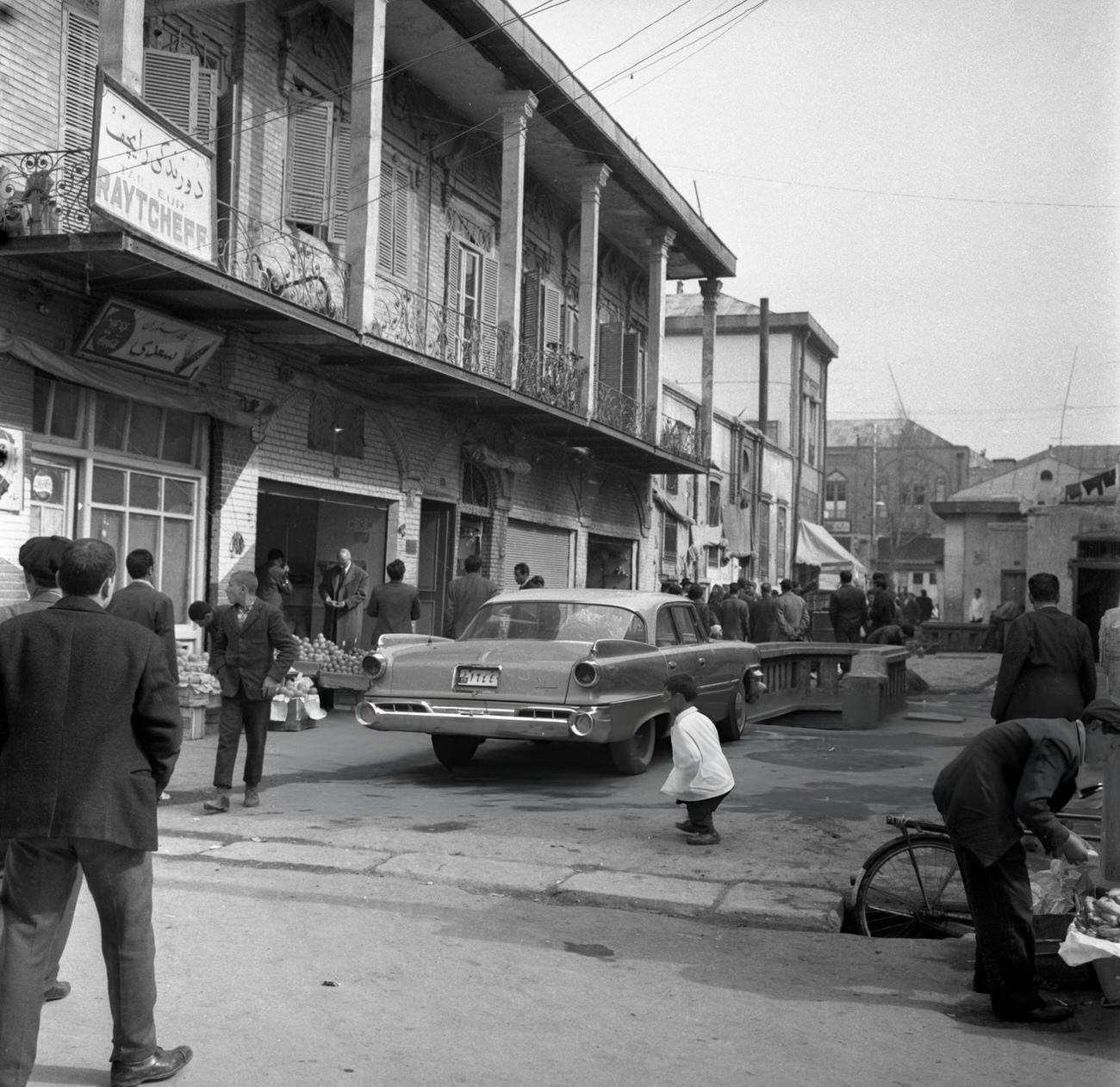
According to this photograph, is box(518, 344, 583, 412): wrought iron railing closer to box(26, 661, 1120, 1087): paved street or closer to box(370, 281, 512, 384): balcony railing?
box(370, 281, 512, 384): balcony railing

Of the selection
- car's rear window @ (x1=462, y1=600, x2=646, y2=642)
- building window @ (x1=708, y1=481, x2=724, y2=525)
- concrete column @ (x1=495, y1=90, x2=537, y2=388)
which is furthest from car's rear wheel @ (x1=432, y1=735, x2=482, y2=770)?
building window @ (x1=708, y1=481, x2=724, y2=525)

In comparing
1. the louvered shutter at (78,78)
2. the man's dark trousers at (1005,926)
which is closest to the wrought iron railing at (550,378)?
the louvered shutter at (78,78)

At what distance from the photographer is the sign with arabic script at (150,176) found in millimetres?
10422

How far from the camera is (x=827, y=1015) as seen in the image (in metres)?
4.74

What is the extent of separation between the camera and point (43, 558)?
17.4 feet

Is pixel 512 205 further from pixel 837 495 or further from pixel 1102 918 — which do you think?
pixel 837 495

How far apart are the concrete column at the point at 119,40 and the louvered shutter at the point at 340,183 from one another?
4.39 m

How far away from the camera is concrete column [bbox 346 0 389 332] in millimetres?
14266

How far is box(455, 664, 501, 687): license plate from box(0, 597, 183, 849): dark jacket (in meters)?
5.64

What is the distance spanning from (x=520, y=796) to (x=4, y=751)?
230 inches

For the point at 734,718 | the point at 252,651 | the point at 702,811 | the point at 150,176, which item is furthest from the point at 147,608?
the point at 734,718

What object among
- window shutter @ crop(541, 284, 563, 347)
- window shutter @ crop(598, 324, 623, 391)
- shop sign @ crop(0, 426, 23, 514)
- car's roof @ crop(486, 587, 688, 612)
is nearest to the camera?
car's roof @ crop(486, 587, 688, 612)

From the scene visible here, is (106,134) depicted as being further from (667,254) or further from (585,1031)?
(667,254)

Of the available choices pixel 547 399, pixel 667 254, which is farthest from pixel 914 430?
pixel 547 399
